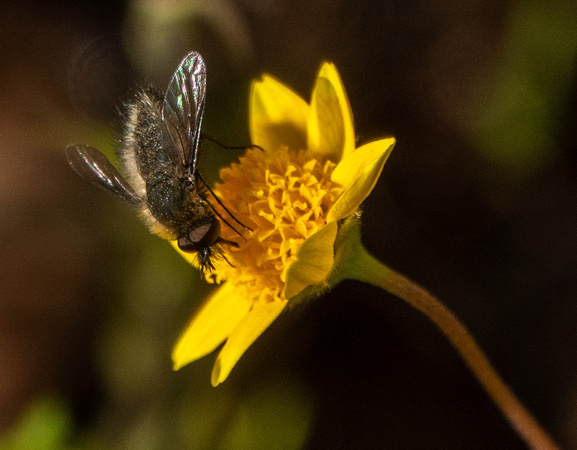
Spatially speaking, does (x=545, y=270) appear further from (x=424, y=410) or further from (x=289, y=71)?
(x=289, y=71)

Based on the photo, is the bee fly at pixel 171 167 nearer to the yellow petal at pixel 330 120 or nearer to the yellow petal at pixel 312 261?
the yellow petal at pixel 312 261

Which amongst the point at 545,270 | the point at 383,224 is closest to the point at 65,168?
the point at 383,224

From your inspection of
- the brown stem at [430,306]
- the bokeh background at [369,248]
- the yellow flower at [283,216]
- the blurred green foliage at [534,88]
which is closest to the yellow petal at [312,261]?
the yellow flower at [283,216]

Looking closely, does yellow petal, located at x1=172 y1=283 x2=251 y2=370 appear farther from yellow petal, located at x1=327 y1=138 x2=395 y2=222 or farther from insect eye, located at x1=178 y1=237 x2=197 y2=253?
yellow petal, located at x1=327 y1=138 x2=395 y2=222

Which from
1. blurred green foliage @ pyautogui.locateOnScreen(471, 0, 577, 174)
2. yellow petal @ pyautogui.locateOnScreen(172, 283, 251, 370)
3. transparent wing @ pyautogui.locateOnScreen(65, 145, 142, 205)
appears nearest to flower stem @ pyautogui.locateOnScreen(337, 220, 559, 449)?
yellow petal @ pyautogui.locateOnScreen(172, 283, 251, 370)

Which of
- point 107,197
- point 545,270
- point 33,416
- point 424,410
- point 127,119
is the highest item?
point 127,119

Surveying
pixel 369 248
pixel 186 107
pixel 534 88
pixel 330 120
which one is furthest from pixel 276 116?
pixel 534 88
